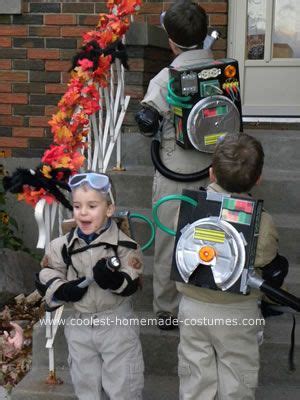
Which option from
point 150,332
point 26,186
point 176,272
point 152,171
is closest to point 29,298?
point 152,171

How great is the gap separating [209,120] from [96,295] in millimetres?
1111

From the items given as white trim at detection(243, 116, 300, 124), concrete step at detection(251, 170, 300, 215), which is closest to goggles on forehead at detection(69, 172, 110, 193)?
concrete step at detection(251, 170, 300, 215)

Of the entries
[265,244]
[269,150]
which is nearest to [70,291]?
[265,244]

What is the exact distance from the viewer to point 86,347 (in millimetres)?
3334

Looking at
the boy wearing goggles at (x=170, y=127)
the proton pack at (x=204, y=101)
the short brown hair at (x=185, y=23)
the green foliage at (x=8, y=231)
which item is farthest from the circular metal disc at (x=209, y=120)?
the green foliage at (x=8, y=231)

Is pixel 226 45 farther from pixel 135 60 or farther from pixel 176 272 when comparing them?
pixel 176 272

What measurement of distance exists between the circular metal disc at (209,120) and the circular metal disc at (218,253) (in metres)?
0.79

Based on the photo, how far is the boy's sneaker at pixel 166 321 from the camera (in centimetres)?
396

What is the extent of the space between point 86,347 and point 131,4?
2.30 metres

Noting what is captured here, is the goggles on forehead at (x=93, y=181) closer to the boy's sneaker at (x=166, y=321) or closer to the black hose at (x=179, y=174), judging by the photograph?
the black hose at (x=179, y=174)

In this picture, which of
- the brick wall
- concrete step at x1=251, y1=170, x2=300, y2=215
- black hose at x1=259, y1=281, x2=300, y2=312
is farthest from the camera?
the brick wall

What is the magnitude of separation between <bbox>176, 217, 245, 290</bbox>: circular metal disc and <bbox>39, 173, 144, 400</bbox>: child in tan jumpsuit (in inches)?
11.0

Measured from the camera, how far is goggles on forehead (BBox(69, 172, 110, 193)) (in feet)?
10.5

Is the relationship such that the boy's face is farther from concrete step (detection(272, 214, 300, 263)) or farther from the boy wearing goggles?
concrete step (detection(272, 214, 300, 263))
